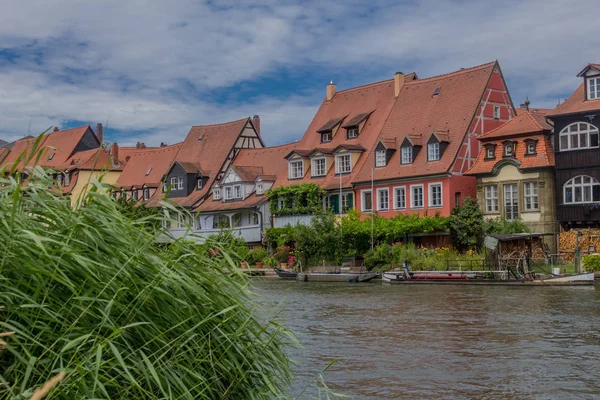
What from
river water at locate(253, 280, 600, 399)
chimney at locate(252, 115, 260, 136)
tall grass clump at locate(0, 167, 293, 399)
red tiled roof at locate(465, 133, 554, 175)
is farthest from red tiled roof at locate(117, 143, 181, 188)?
tall grass clump at locate(0, 167, 293, 399)

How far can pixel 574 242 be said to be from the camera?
4403 centimetres

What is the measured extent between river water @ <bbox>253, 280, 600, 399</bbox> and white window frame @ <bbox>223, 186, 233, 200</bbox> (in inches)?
1328

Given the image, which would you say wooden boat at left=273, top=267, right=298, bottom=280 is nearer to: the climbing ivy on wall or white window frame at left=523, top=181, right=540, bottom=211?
the climbing ivy on wall

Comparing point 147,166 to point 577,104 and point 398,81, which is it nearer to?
point 398,81

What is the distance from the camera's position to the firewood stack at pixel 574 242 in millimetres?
43094

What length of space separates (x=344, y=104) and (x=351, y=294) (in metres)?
30.2

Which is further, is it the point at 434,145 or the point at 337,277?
the point at 434,145

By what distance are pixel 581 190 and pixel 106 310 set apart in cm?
4193

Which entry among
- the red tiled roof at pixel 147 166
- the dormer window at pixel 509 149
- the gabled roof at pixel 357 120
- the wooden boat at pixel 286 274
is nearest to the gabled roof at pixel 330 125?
the gabled roof at pixel 357 120

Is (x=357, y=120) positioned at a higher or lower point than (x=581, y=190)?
higher

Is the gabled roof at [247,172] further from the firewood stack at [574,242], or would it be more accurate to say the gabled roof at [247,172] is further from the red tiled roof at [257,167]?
the firewood stack at [574,242]

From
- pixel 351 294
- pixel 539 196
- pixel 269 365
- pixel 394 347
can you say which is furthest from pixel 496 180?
pixel 269 365

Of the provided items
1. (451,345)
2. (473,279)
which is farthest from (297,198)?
(451,345)

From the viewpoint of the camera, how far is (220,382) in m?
6.58
